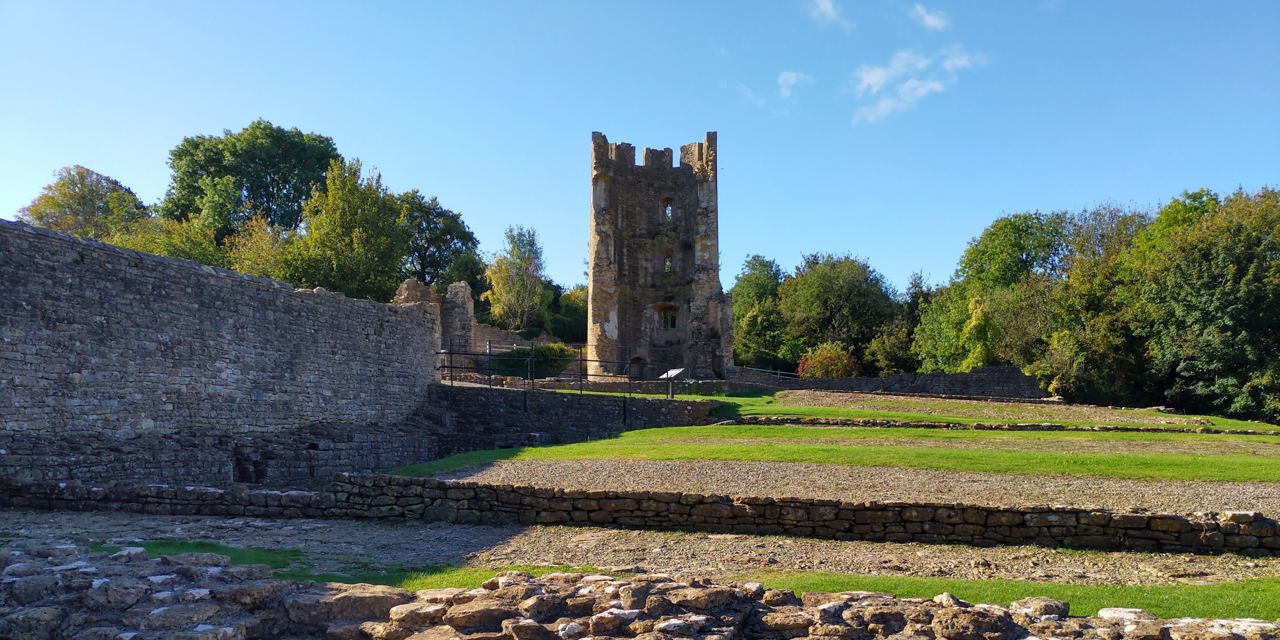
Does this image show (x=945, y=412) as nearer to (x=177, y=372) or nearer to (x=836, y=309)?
(x=177, y=372)

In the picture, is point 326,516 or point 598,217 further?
point 598,217

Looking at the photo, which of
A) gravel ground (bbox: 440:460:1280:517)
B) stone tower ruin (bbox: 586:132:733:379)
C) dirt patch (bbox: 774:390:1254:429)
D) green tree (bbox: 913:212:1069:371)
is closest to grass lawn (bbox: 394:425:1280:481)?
gravel ground (bbox: 440:460:1280:517)

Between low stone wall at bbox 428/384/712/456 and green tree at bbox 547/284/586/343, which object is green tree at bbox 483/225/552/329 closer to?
green tree at bbox 547/284/586/343

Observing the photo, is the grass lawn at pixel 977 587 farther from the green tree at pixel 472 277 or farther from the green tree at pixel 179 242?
the green tree at pixel 472 277

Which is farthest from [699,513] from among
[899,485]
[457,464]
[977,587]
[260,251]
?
[260,251]

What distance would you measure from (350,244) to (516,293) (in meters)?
17.0

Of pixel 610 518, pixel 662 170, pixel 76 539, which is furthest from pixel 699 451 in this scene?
pixel 662 170

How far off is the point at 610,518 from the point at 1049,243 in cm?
5523

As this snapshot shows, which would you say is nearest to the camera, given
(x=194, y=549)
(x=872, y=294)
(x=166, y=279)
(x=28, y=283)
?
(x=194, y=549)

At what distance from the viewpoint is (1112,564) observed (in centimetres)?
783

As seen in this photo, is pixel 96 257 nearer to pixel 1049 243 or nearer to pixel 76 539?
pixel 76 539

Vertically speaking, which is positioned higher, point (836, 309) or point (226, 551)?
point (836, 309)

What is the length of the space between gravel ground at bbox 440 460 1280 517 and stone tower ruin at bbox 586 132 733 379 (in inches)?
984

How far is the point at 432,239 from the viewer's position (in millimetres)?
55094
